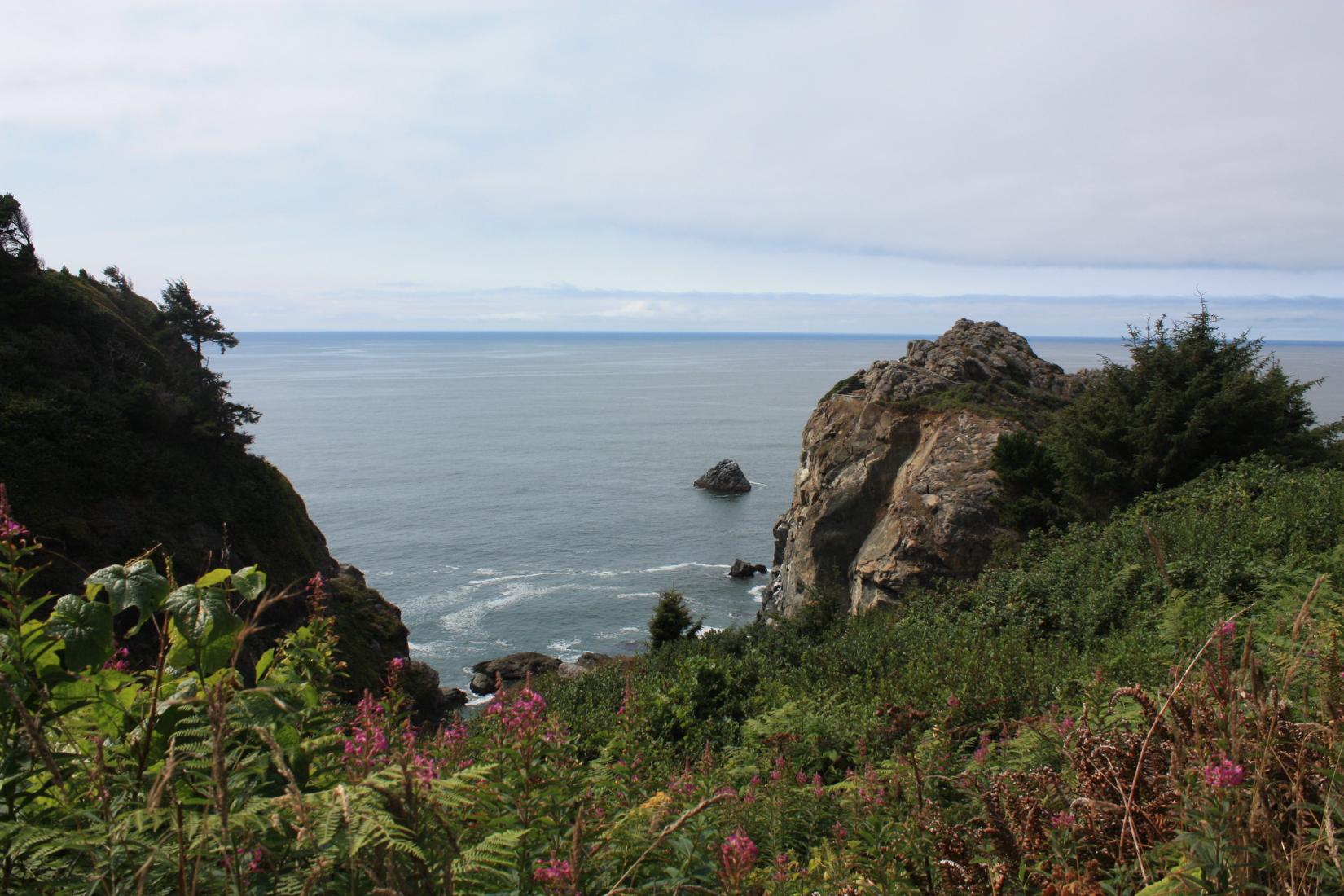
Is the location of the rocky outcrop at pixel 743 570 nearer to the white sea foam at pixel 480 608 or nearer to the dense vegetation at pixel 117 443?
the white sea foam at pixel 480 608

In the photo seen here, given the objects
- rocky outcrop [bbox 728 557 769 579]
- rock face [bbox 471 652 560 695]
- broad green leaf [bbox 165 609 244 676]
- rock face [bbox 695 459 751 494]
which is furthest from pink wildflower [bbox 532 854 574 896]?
rock face [bbox 695 459 751 494]

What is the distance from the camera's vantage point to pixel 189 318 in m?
41.0

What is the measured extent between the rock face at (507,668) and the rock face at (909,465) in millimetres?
11817

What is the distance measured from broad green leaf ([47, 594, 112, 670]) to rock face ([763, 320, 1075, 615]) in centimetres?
2311

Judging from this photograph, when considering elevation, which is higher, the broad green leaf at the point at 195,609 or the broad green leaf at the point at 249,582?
the broad green leaf at the point at 249,582

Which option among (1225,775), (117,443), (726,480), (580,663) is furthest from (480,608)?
(1225,775)

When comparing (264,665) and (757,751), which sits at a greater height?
(264,665)

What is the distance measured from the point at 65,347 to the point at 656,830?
39599 mm

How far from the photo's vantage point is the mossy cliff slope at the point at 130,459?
1154 inches

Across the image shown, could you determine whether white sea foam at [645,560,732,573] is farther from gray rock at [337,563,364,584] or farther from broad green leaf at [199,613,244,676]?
broad green leaf at [199,613,244,676]

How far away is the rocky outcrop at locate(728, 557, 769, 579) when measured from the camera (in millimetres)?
54844

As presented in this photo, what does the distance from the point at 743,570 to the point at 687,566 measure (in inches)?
163

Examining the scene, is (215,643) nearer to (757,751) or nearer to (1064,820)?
(1064,820)

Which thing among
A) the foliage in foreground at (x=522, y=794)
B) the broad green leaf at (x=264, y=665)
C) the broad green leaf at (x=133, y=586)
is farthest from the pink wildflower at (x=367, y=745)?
the broad green leaf at (x=133, y=586)
